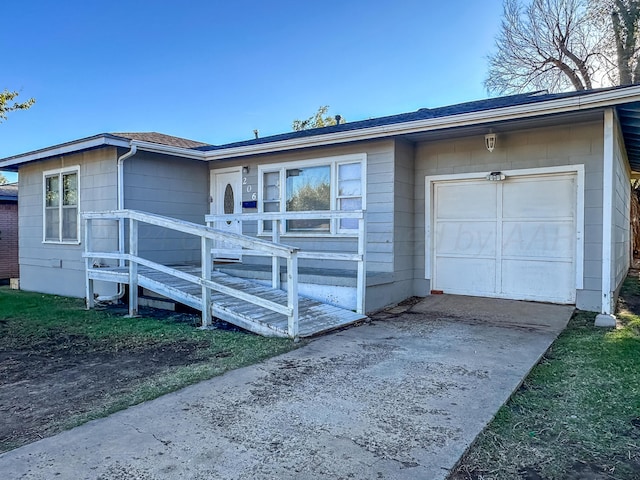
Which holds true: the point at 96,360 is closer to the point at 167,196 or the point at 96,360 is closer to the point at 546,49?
the point at 167,196

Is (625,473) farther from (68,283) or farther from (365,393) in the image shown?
(68,283)

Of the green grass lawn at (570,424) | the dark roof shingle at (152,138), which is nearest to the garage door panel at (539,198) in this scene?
the green grass lawn at (570,424)

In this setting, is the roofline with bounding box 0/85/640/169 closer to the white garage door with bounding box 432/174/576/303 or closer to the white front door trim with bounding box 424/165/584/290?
the white front door trim with bounding box 424/165/584/290

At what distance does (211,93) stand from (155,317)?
14195 mm

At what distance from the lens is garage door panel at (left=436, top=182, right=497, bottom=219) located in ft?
23.9

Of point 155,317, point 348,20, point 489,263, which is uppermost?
point 348,20

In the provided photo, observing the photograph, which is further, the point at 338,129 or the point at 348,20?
the point at 348,20

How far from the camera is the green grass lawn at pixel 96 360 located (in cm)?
311

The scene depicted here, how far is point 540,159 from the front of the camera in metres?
6.71

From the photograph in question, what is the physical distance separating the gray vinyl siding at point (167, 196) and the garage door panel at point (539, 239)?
233 inches

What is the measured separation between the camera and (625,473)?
2.35 metres

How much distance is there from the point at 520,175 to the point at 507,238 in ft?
3.32

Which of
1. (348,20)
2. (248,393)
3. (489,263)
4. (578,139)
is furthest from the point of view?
(348,20)

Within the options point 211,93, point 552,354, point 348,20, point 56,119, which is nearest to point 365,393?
point 552,354
